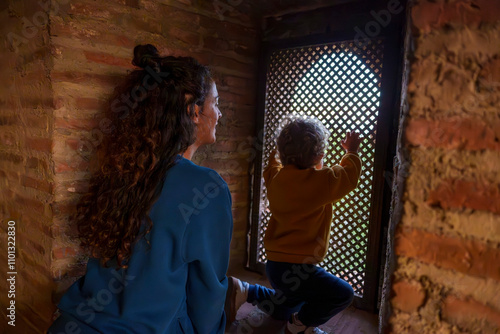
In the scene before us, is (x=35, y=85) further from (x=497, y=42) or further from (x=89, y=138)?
(x=497, y=42)

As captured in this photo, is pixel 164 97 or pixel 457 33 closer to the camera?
pixel 457 33

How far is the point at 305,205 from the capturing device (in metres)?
1.92

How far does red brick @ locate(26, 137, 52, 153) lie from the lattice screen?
5.15 feet

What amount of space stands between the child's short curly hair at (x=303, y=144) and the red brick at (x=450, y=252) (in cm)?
128

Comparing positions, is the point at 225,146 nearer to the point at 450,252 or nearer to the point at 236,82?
the point at 236,82

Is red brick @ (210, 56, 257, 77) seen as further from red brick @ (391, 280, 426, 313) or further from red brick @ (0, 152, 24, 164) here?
red brick @ (391, 280, 426, 313)

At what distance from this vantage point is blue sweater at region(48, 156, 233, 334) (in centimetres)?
119

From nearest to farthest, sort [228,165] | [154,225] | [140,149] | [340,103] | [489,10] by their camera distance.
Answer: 1. [489,10]
2. [154,225]
3. [140,149]
4. [340,103]
5. [228,165]

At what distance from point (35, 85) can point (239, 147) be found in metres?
1.44

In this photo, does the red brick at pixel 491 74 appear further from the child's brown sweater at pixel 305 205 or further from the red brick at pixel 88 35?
the red brick at pixel 88 35

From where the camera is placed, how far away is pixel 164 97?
1.37 metres

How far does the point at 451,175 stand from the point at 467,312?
275mm

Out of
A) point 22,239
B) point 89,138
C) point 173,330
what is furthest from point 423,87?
point 22,239

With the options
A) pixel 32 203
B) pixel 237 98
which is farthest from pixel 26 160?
pixel 237 98
